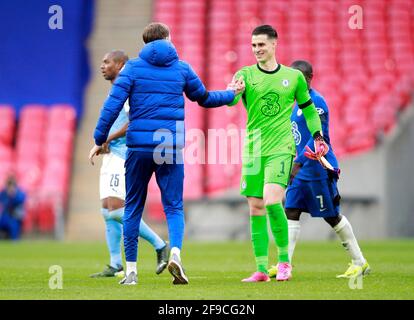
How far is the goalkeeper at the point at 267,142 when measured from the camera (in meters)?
8.66

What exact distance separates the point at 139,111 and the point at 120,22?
19.4 m

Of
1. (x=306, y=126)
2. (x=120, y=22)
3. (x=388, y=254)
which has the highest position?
(x=120, y=22)

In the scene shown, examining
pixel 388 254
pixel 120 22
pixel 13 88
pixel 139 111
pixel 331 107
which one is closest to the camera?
pixel 139 111

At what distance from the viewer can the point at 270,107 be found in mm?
8750

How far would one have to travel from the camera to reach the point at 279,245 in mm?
8812

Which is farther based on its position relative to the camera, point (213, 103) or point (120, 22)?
point (120, 22)

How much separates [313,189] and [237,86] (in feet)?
4.48

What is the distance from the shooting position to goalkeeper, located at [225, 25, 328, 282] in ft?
28.4

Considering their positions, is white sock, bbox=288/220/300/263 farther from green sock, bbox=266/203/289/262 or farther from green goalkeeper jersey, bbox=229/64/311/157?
green goalkeeper jersey, bbox=229/64/311/157

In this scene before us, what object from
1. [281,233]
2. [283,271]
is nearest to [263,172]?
[281,233]

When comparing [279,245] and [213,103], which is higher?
[213,103]

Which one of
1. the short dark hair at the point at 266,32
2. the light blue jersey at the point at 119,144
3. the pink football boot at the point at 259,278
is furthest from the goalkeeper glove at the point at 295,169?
the light blue jersey at the point at 119,144
